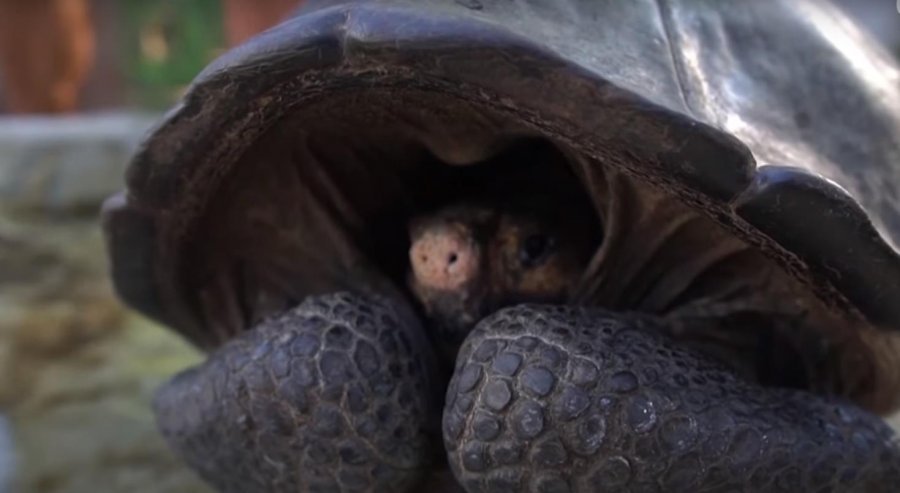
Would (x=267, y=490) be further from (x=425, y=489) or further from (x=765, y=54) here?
(x=765, y=54)

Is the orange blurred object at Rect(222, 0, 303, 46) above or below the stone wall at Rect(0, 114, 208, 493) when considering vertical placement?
above

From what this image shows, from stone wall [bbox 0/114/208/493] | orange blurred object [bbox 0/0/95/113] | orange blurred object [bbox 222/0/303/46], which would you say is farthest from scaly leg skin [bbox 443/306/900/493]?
orange blurred object [bbox 0/0/95/113]

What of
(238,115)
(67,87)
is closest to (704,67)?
(238,115)

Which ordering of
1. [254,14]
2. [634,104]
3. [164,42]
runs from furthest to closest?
[164,42], [254,14], [634,104]

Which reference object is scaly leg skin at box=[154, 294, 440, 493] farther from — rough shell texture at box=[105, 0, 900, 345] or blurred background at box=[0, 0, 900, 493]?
blurred background at box=[0, 0, 900, 493]

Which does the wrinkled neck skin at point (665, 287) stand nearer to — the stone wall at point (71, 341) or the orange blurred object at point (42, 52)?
the stone wall at point (71, 341)

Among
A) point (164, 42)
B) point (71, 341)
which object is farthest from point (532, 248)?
point (164, 42)

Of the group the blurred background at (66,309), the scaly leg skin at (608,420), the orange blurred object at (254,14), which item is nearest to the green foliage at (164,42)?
the blurred background at (66,309)

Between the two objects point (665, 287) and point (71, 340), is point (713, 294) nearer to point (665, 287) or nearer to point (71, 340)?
point (665, 287)
